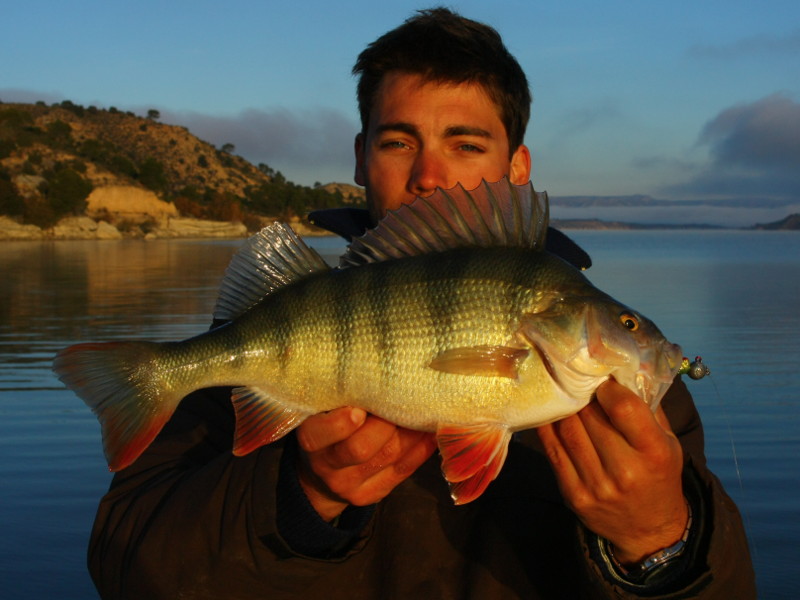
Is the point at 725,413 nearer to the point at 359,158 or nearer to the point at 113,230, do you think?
the point at 359,158

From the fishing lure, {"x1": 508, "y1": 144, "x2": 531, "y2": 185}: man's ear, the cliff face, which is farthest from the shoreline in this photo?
the fishing lure

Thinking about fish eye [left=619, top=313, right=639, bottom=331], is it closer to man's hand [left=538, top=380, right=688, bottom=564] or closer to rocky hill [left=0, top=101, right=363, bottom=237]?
man's hand [left=538, top=380, right=688, bottom=564]

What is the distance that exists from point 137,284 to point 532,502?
66.4 ft

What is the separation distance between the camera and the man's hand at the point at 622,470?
2.30 meters

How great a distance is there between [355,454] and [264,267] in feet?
2.73

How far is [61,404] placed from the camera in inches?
327

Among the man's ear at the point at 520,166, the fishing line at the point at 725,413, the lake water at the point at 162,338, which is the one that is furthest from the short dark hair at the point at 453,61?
the lake water at the point at 162,338

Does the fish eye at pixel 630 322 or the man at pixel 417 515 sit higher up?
the fish eye at pixel 630 322

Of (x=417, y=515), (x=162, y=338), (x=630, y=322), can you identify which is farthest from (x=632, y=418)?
(x=162, y=338)

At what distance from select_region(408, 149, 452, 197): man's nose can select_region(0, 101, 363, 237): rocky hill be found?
5987 centimetres

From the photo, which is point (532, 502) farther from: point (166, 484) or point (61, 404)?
point (61, 404)

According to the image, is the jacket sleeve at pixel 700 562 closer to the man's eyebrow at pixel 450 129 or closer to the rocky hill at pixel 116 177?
the man's eyebrow at pixel 450 129

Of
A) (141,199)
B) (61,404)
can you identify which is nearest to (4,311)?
(61,404)

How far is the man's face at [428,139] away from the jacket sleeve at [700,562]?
1819mm
